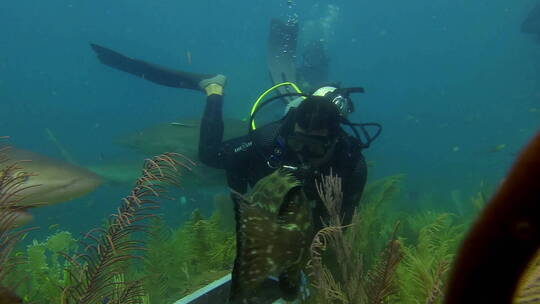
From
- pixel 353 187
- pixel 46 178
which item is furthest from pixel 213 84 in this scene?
pixel 46 178

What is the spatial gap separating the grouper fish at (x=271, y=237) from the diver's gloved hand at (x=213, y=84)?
18.6 feet

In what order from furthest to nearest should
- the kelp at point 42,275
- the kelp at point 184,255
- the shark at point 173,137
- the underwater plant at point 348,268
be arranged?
the shark at point 173,137
the kelp at point 184,255
the kelp at point 42,275
the underwater plant at point 348,268

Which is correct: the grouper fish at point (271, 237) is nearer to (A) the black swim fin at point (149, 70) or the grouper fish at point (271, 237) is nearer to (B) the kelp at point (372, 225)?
(B) the kelp at point (372, 225)

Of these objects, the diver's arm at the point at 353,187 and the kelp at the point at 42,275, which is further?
the diver's arm at the point at 353,187

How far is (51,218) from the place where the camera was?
45.9 ft

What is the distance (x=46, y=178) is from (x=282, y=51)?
31.9 ft

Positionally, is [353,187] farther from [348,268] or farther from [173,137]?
[173,137]

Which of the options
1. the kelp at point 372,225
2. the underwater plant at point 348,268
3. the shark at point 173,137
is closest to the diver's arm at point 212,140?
the shark at point 173,137

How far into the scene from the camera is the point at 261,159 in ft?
18.2

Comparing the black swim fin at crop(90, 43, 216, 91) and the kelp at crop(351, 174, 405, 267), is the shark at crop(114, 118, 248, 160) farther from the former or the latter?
the kelp at crop(351, 174, 405, 267)

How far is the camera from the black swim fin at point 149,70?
862cm

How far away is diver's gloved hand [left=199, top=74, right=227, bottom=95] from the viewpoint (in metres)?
7.89

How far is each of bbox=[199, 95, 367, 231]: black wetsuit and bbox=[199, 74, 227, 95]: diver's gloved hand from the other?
302 millimetres

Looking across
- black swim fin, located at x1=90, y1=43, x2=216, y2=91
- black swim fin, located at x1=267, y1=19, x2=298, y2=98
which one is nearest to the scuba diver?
black swim fin, located at x1=90, y1=43, x2=216, y2=91
